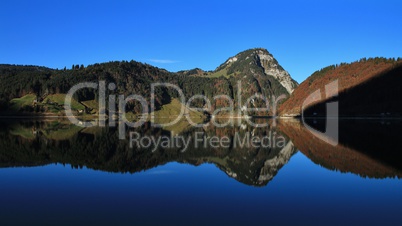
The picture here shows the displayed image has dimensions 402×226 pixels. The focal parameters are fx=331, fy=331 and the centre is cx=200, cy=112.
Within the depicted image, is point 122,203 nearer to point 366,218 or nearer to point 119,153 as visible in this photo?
point 366,218

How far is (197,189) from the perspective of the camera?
19594 mm

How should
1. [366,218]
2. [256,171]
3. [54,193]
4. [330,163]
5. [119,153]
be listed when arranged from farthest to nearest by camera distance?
[119,153] < [330,163] < [256,171] < [54,193] < [366,218]

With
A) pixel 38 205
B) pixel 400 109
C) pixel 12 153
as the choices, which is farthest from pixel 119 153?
pixel 400 109

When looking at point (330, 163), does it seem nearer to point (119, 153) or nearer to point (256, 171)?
point (256, 171)

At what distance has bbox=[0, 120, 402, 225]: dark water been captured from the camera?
13.9 m

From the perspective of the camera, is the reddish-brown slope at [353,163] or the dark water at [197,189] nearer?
the dark water at [197,189]

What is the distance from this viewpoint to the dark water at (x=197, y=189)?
13.9 meters

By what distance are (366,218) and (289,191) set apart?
5578mm

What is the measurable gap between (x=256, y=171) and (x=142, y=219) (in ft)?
51.0

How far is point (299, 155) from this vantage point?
3666 cm

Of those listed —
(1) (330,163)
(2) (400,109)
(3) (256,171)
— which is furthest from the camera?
(2) (400,109)

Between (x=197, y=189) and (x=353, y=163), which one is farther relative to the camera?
(x=353, y=163)

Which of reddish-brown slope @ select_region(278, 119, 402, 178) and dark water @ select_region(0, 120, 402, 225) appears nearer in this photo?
dark water @ select_region(0, 120, 402, 225)

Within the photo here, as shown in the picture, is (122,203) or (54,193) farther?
(54,193)
